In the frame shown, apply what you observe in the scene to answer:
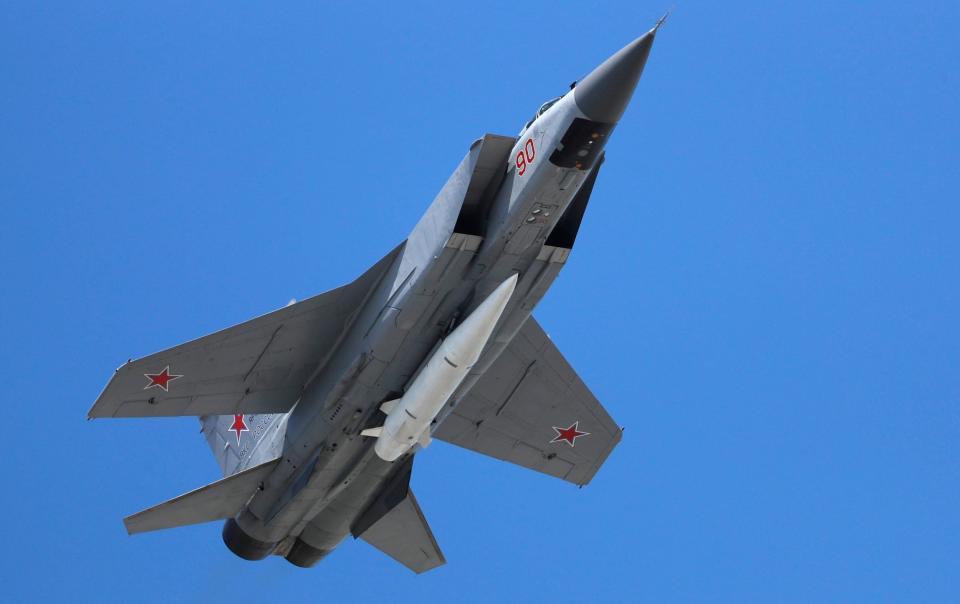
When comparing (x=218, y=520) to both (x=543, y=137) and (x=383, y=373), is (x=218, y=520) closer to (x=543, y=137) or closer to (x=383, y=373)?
(x=383, y=373)

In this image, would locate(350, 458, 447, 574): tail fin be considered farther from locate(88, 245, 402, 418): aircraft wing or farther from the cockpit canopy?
the cockpit canopy

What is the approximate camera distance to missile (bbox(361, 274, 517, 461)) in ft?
51.2

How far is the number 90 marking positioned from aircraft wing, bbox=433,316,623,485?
3.55 m

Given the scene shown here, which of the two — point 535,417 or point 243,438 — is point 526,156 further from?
point 243,438

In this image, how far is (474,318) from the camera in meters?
15.7

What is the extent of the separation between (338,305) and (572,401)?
4.05 metres

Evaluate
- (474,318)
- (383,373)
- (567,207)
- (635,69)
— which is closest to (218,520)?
(383,373)

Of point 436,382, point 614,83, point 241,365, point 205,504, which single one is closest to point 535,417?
point 436,382

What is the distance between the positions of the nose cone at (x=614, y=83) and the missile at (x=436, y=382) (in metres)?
2.27

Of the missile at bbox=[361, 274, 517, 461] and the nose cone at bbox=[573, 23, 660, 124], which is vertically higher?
the nose cone at bbox=[573, 23, 660, 124]

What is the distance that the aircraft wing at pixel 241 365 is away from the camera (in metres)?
17.4

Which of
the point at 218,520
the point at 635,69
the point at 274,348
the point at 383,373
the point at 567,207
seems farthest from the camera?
the point at 218,520

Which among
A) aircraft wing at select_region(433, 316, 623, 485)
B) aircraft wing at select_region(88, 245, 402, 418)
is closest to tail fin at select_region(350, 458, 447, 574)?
aircraft wing at select_region(433, 316, 623, 485)

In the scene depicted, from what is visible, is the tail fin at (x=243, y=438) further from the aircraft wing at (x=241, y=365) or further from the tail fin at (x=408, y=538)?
the tail fin at (x=408, y=538)
